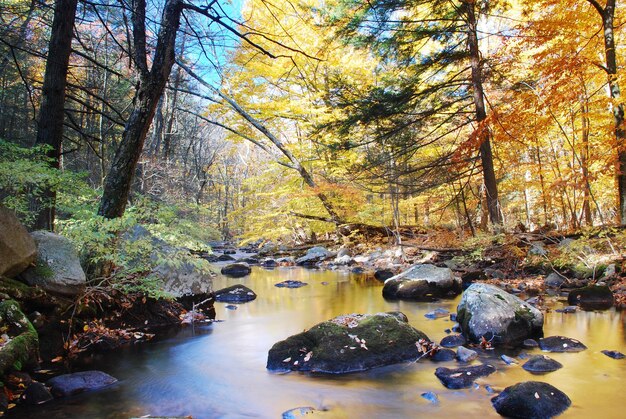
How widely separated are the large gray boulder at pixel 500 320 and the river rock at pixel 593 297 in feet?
7.38

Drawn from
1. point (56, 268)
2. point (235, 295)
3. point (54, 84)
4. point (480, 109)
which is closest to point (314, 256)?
point (235, 295)

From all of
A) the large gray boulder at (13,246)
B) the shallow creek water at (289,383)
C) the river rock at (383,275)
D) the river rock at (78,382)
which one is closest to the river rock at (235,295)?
the shallow creek water at (289,383)

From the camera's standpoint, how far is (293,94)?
592 inches

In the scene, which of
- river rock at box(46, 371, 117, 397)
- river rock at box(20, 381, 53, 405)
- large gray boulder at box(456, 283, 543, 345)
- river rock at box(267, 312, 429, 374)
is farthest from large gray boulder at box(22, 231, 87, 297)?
large gray boulder at box(456, 283, 543, 345)

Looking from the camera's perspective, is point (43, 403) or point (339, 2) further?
point (339, 2)

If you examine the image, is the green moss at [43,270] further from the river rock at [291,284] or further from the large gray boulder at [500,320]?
the river rock at [291,284]

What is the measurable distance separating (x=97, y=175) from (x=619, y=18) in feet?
71.3

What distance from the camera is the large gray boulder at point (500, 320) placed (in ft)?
17.4

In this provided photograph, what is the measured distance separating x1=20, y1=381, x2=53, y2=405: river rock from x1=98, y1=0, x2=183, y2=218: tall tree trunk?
8.19 feet

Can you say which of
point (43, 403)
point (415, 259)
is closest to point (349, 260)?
point (415, 259)

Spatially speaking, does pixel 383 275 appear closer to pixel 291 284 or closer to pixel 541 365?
pixel 291 284

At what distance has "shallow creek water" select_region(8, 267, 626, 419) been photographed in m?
3.66

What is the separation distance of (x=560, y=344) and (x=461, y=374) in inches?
68.6

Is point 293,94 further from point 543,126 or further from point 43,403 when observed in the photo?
point 43,403
